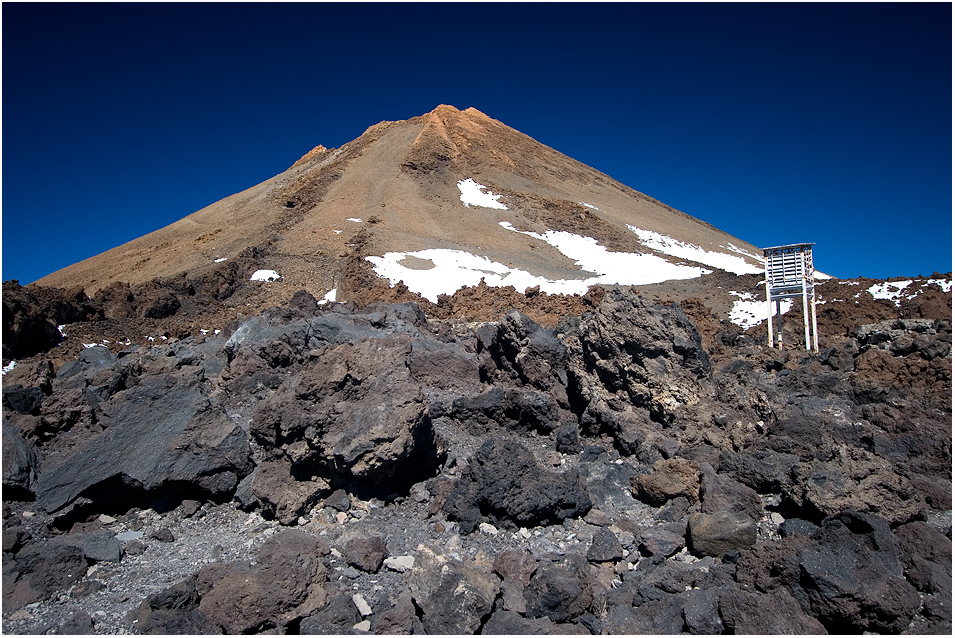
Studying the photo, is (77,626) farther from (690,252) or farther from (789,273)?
(690,252)

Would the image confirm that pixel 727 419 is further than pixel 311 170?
No

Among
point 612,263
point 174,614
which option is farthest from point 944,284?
point 174,614

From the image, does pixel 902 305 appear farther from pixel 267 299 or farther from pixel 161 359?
pixel 267 299

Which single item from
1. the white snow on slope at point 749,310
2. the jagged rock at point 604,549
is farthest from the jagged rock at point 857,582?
the white snow on slope at point 749,310

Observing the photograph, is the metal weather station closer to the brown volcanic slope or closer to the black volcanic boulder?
the black volcanic boulder

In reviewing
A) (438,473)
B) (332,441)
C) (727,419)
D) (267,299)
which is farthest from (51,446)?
(267,299)

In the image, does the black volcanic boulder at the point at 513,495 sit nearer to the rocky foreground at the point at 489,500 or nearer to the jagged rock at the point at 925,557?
the rocky foreground at the point at 489,500
